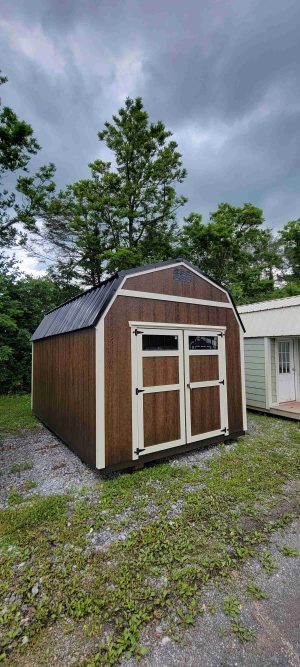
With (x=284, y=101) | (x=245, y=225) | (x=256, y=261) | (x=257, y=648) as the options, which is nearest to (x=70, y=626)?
(x=257, y=648)

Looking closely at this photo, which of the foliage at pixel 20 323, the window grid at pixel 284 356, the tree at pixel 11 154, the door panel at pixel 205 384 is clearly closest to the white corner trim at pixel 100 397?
the door panel at pixel 205 384

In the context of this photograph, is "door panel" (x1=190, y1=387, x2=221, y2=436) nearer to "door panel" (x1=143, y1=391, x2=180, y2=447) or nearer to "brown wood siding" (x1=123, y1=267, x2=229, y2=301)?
"door panel" (x1=143, y1=391, x2=180, y2=447)

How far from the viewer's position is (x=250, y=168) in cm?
1311

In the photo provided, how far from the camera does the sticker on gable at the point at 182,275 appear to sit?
4.32m

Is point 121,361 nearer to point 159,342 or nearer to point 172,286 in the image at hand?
point 159,342

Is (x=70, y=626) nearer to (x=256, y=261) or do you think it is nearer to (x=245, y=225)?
(x=245, y=225)

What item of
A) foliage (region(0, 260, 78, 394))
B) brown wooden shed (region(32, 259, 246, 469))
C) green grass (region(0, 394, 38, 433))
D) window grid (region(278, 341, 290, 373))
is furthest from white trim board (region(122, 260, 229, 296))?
foliage (region(0, 260, 78, 394))

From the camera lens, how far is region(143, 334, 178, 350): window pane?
13.0ft

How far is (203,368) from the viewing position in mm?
4523

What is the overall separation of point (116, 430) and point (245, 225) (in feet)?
53.4

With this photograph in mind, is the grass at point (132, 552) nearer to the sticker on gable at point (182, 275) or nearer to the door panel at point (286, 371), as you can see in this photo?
the sticker on gable at point (182, 275)

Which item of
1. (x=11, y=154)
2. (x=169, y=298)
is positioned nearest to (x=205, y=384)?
(x=169, y=298)

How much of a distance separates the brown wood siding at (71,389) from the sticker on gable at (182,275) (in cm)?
167

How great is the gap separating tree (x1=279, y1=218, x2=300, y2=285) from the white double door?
16097 millimetres
